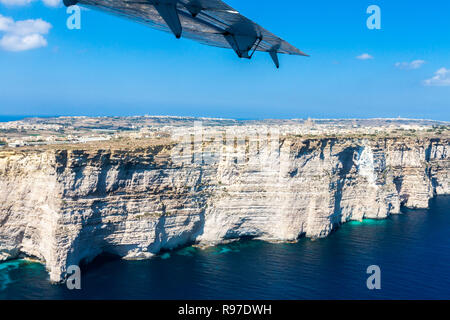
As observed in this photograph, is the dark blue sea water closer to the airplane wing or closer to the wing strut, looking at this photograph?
the airplane wing

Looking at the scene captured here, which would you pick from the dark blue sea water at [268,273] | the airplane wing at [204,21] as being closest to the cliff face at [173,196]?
the dark blue sea water at [268,273]

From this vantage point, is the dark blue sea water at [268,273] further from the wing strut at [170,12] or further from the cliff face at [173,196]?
the wing strut at [170,12]

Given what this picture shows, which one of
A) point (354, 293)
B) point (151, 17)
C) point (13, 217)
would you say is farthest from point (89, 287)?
point (151, 17)

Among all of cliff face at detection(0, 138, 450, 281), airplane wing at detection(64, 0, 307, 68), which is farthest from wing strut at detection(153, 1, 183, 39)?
cliff face at detection(0, 138, 450, 281)

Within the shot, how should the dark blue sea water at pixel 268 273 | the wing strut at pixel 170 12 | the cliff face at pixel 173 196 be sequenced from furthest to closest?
the cliff face at pixel 173 196, the dark blue sea water at pixel 268 273, the wing strut at pixel 170 12

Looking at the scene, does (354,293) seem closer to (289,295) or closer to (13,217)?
(289,295)

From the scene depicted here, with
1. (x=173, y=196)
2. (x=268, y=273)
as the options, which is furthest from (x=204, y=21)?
(x=173, y=196)
